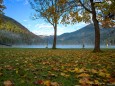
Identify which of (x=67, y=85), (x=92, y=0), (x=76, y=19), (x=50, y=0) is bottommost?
(x=67, y=85)

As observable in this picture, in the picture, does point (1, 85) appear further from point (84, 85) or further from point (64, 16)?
point (64, 16)

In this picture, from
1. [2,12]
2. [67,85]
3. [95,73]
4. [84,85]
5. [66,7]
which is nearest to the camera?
[84,85]

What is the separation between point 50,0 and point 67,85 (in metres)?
48.0

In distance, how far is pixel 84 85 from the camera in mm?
5453

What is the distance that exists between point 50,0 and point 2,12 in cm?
1163

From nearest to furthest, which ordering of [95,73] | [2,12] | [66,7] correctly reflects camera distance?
[95,73] < [66,7] < [2,12]

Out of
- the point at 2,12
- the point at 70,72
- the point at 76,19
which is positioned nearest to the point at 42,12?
the point at 2,12

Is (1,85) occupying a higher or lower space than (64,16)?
lower

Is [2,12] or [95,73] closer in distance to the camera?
[95,73]

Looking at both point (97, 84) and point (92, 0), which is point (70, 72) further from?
point (92, 0)

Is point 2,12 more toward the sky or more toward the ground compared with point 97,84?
more toward the sky

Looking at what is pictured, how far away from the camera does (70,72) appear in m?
8.30

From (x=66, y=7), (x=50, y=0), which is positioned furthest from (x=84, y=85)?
(x=50, y=0)

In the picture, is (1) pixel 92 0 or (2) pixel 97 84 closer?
(2) pixel 97 84
